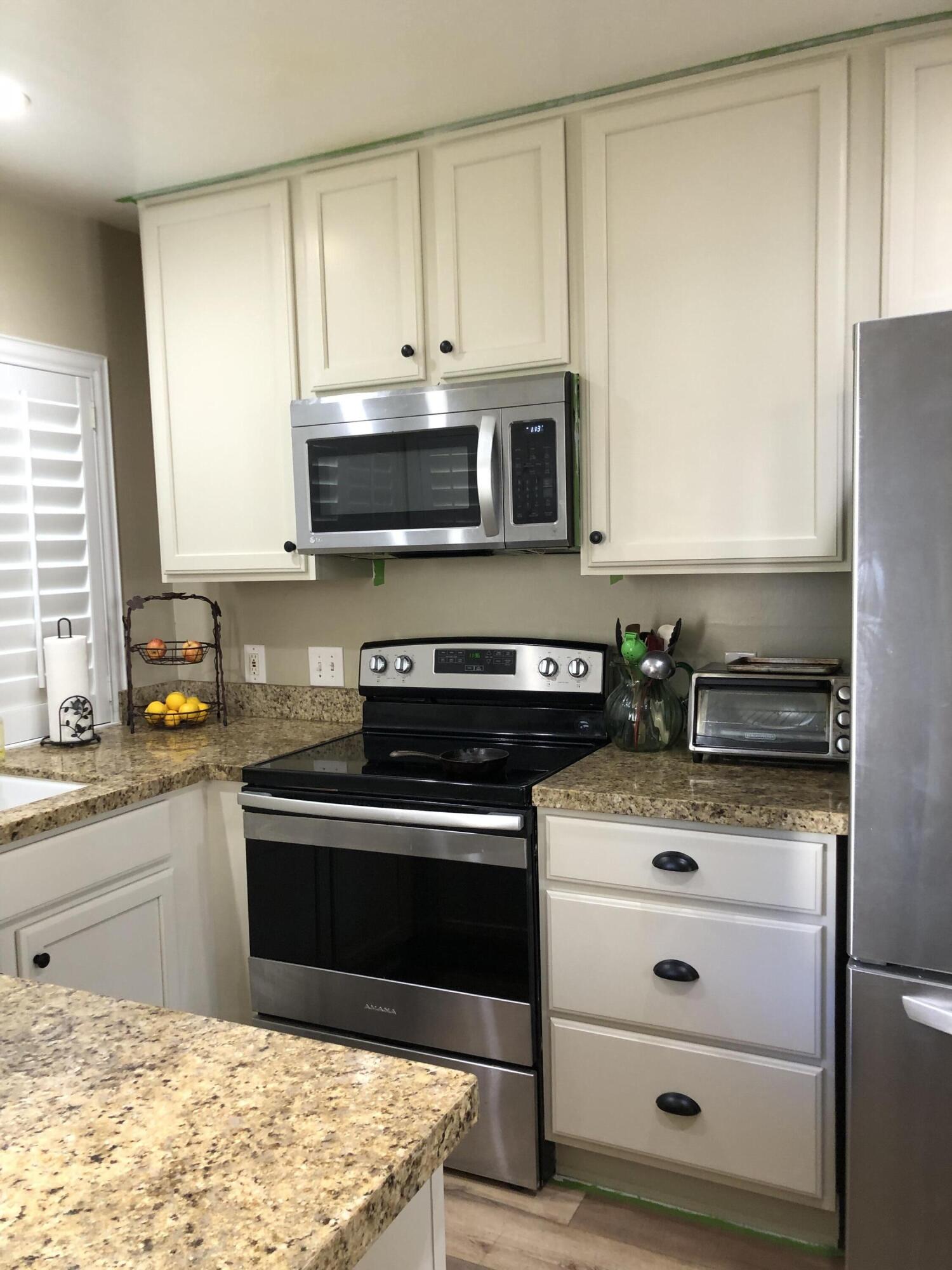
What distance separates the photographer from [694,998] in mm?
1855

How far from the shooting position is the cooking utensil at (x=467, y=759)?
81.2 inches

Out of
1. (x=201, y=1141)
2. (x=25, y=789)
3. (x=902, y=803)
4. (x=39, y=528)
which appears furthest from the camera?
(x=39, y=528)

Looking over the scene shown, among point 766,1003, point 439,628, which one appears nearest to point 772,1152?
point 766,1003

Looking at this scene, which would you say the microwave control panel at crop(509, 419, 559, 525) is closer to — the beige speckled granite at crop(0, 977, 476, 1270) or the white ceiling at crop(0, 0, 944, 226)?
the white ceiling at crop(0, 0, 944, 226)

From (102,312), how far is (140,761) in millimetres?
1348

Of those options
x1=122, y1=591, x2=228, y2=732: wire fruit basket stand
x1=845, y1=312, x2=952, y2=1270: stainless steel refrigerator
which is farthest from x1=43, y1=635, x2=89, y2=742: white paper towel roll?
x1=845, y1=312, x2=952, y2=1270: stainless steel refrigerator

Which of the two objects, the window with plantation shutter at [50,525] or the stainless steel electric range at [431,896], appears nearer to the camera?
the stainless steel electric range at [431,896]

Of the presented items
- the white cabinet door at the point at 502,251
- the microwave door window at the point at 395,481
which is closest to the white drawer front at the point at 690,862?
the microwave door window at the point at 395,481

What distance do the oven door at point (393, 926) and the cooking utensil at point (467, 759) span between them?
0.37 feet

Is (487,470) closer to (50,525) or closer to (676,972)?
(676,972)

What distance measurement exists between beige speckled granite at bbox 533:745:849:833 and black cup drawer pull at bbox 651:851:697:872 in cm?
7

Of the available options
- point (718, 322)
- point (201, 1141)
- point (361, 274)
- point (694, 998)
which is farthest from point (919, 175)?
point (201, 1141)

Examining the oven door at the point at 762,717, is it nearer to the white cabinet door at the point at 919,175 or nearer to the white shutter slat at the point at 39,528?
the white cabinet door at the point at 919,175

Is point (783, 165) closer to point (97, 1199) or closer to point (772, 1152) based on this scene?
point (772, 1152)
